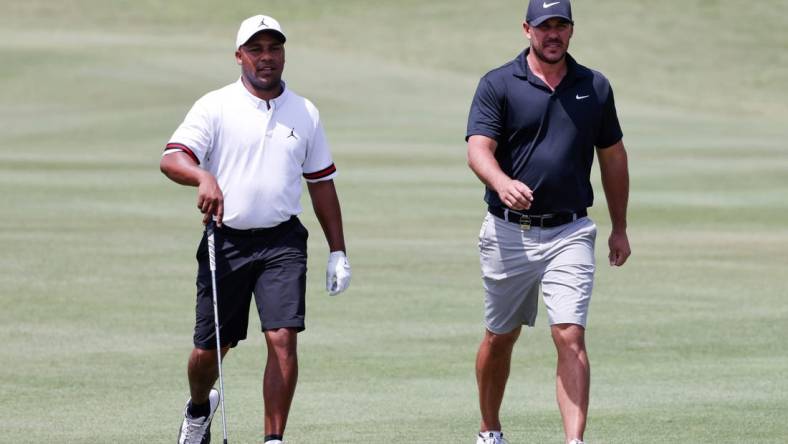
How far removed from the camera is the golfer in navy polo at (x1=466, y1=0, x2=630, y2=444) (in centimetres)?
916

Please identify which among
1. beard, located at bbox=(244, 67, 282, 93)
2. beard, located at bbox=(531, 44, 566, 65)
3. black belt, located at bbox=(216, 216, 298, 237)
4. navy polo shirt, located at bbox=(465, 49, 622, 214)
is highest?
beard, located at bbox=(531, 44, 566, 65)

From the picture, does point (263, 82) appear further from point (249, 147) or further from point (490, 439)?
point (490, 439)

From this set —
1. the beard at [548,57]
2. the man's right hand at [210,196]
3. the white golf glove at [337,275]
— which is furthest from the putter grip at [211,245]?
the beard at [548,57]

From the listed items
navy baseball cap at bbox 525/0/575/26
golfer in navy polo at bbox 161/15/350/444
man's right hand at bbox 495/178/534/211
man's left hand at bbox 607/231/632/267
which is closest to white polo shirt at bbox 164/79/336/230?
golfer in navy polo at bbox 161/15/350/444

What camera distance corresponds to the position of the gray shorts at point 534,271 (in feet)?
30.3

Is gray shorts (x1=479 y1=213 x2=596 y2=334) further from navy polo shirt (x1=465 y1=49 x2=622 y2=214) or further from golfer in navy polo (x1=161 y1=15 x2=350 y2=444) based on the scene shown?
golfer in navy polo (x1=161 y1=15 x2=350 y2=444)

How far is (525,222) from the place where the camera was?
941cm

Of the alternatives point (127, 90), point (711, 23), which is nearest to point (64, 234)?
point (127, 90)

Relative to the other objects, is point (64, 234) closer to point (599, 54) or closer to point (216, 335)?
point (216, 335)

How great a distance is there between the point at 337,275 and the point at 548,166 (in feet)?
4.02

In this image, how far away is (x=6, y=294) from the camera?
51.1 ft

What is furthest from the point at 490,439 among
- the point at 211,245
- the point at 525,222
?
the point at 211,245

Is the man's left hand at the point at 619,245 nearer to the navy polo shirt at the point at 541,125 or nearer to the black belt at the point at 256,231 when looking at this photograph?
the navy polo shirt at the point at 541,125

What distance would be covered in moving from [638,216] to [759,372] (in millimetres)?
10942
